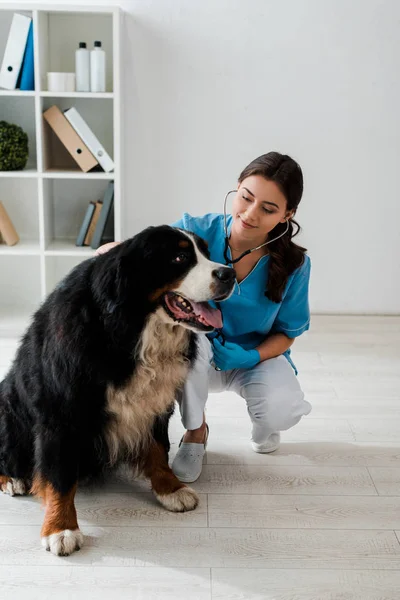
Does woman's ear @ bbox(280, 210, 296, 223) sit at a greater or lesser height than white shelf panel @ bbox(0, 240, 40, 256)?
greater

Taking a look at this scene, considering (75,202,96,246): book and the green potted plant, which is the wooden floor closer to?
(75,202,96,246): book

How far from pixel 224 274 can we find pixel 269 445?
0.82m

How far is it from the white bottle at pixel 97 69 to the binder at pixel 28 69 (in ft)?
0.87

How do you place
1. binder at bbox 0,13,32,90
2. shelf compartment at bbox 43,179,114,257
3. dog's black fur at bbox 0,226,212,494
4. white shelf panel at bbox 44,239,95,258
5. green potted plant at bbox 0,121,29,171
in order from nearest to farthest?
1. dog's black fur at bbox 0,226,212,494
2. binder at bbox 0,13,32,90
3. green potted plant at bbox 0,121,29,171
4. white shelf panel at bbox 44,239,95,258
5. shelf compartment at bbox 43,179,114,257

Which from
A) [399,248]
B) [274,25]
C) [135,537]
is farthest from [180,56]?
[135,537]

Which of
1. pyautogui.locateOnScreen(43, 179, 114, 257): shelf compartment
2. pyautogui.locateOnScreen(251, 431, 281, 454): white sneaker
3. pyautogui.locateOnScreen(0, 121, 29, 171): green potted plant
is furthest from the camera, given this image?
pyautogui.locateOnScreen(43, 179, 114, 257): shelf compartment

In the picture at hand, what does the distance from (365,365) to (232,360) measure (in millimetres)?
1158

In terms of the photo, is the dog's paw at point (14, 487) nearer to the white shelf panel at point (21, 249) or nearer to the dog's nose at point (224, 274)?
the dog's nose at point (224, 274)

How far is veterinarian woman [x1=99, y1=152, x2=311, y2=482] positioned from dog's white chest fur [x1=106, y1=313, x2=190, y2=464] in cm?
23

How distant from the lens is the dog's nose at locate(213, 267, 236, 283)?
5.24 ft

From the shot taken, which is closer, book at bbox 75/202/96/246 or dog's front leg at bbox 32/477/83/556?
dog's front leg at bbox 32/477/83/556

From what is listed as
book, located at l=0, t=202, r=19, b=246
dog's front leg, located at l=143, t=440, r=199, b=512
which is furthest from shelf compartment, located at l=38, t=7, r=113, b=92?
dog's front leg, located at l=143, t=440, r=199, b=512

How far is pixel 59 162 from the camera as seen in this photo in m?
3.39

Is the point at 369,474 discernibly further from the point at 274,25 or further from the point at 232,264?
the point at 274,25
